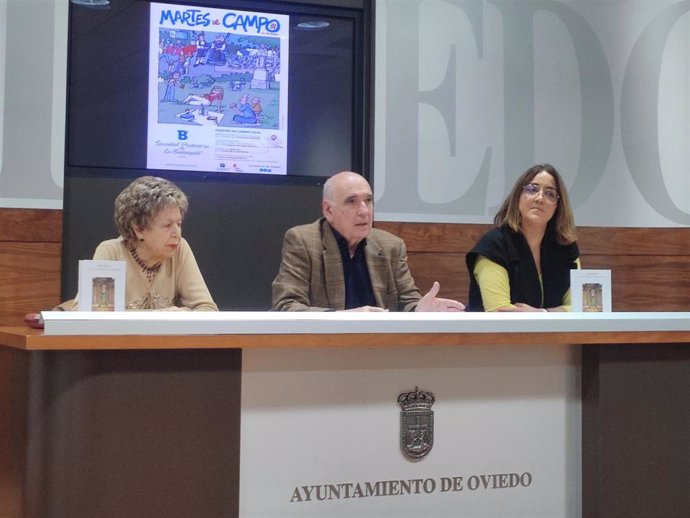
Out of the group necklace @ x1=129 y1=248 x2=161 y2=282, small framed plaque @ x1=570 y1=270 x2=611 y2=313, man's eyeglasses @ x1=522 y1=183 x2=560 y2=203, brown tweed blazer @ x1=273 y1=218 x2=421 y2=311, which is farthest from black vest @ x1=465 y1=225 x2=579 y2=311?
Result: necklace @ x1=129 y1=248 x2=161 y2=282

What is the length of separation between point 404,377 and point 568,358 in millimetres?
418

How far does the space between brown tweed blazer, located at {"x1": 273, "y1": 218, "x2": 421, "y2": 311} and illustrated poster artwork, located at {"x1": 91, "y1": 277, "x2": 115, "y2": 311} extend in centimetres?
80

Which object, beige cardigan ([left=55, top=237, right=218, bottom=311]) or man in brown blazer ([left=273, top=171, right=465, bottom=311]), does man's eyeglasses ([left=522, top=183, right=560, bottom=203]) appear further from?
beige cardigan ([left=55, top=237, right=218, bottom=311])

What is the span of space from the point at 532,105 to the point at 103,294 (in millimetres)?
2952

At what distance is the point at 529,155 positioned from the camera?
439 centimetres

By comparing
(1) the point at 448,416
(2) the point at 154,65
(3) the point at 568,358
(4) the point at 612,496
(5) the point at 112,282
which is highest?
(2) the point at 154,65

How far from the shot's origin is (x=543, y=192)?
118 inches

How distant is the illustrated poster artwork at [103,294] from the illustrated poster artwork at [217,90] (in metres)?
1.92

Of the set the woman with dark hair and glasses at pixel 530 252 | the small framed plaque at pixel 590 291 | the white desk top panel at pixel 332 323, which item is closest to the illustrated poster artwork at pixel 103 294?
the white desk top panel at pixel 332 323

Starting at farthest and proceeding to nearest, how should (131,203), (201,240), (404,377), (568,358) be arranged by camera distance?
1. (201,240)
2. (131,203)
3. (568,358)
4. (404,377)

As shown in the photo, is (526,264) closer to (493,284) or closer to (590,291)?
(493,284)

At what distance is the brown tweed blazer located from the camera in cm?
287

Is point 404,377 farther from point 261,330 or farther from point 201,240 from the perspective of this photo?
point 201,240

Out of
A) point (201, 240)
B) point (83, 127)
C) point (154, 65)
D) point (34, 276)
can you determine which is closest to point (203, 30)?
point (154, 65)
